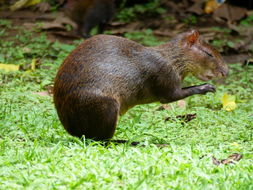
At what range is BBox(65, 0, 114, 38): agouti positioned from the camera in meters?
9.59

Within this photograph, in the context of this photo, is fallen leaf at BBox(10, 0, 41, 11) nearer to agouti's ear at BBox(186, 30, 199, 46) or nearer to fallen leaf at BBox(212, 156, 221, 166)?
agouti's ear at BBox(186, 30, 199, 46)

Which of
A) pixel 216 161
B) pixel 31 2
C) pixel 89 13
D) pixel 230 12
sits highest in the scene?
pixel 216 161

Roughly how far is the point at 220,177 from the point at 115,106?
4.49 ft

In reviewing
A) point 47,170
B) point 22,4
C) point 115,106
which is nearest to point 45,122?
point 115,106

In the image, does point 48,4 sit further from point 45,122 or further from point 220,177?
point 220,177

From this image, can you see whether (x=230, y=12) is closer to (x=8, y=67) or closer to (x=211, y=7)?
(x=211, y=7)

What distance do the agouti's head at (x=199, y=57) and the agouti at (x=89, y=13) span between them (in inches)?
162

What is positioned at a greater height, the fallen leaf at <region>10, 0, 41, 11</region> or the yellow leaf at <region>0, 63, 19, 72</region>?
the fallen leaf at <region>10, 0, 41, 11</region>

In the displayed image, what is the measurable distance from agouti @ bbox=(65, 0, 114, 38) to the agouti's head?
4116 millimetres

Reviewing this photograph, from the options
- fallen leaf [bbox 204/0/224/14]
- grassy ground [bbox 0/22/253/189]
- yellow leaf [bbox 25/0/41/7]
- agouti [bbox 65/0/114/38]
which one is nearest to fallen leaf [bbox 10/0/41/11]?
yellow leaf [bbox 25/0/41/7]

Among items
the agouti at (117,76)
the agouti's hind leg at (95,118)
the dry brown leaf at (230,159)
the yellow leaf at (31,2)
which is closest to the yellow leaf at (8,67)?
the agouti at (117,76)

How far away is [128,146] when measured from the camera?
168 inches

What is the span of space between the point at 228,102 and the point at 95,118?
7.45ft

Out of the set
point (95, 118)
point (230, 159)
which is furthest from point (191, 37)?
point (230, 159)
